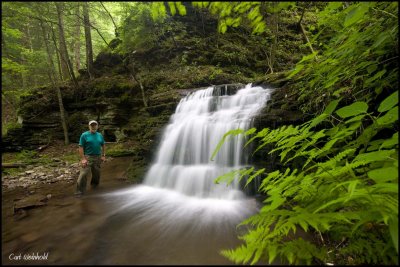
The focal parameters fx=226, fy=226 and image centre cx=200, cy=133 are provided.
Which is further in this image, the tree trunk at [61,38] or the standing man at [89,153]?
the standing man at [89,153]

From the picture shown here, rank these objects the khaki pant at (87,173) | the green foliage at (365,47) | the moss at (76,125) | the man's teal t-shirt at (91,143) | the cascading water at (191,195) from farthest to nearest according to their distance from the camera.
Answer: the moss at (76,125) → the man's teal t-shirt at (91,143) → the khaki pant at (87,173) → the cascading water at (191,195) → the green foliage at (365,47)

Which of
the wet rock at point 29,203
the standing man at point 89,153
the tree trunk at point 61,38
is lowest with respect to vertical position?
the wet rock at point 29,203

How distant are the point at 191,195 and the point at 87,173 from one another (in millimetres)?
2718

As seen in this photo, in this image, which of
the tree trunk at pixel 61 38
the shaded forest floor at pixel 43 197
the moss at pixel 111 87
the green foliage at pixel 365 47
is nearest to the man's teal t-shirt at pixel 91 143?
the shaded forest floor at pixel 43 197

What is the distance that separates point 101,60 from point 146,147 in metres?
9.82

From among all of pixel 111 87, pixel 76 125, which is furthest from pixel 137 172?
pixel 76 125

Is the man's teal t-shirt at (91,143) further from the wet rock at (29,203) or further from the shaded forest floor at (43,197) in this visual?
the wet rock at (29,203)

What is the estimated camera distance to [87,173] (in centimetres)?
577

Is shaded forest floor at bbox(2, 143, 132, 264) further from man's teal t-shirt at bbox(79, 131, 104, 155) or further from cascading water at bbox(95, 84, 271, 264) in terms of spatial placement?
man's teal t-shirt at bbox(79, 131, 104, 155)

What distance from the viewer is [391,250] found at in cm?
166

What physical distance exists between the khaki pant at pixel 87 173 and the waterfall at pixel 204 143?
1.47 m

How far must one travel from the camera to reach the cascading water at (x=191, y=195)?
7.25 feet

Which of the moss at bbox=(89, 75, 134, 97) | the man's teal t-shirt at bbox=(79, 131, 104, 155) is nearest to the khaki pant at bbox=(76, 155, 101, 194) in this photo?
the man's teal t-shirt at bbox=(79, 131, 104, 155)

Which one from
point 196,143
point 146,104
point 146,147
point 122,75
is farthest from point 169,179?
point 122,75
